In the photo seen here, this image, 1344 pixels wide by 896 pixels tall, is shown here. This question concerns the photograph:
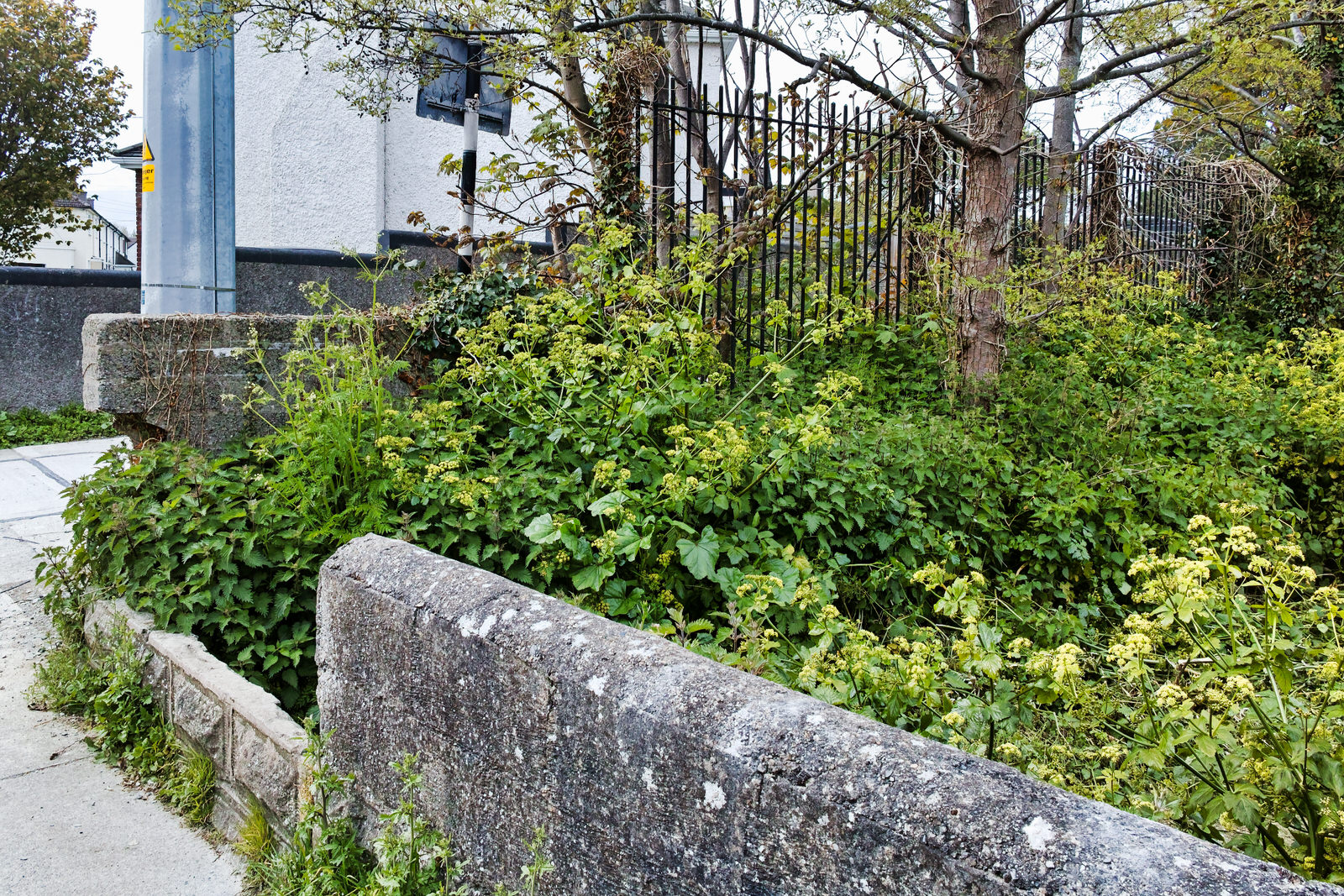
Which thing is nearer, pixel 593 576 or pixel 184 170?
pixel 593 576

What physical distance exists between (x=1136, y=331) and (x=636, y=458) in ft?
18.7

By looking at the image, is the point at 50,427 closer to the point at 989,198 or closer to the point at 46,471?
the point at 46,471

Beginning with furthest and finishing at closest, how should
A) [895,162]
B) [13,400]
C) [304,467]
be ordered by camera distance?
[13,400] → [895,162] → [304,467]

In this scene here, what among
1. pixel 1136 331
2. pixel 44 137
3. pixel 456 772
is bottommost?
pixel 456 772

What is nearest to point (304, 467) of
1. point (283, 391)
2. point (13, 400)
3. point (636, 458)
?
point (283, 391)

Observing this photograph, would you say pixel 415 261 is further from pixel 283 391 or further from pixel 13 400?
pixel 13 400

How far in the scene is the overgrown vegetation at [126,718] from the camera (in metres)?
2.99

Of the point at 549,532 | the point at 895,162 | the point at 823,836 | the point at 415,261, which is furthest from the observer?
the point at 895,162

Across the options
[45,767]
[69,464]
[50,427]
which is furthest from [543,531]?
[50,427]

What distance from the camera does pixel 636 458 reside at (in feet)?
12.6

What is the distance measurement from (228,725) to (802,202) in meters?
4.65

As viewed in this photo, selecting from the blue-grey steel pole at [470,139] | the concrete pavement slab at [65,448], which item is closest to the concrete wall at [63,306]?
the concrete pavement slab at [65,448]

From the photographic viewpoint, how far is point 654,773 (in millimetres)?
1650

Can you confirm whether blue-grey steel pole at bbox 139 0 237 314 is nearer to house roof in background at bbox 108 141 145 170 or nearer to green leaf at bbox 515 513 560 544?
green leaf at bbox 515 513 560 544
